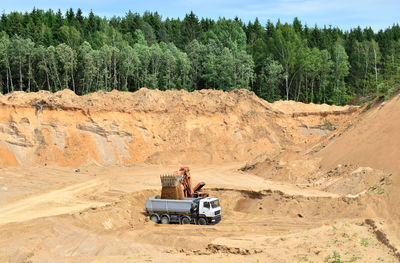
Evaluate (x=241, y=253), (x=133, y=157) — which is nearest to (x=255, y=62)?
(x=133, y=157)

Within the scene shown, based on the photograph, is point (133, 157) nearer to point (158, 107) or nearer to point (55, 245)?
point (158, 107)

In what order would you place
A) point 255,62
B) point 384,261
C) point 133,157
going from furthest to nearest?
point 255,62 → point 133,157 → point 384,261

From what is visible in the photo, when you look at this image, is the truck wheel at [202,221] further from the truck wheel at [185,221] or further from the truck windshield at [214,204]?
the truck windshield at [214,204]

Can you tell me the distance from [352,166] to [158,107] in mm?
21343

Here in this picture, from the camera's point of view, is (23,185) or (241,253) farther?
(23,185)

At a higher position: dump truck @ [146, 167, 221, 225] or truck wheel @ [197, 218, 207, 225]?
dump truck @ [146, 167, 221, 225]

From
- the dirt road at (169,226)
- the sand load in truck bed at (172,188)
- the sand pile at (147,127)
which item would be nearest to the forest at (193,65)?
the sand pile at (147,127)

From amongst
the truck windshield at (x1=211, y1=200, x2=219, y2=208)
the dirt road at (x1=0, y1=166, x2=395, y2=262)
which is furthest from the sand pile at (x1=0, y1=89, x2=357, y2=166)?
the truck windshield at (x1=211, y1=200, x2=219, y2=208)

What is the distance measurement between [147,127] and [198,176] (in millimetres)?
10470

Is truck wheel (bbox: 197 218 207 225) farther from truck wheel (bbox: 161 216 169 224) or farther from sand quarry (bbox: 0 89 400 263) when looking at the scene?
truck wheel (bbox: 161 216 169 224)

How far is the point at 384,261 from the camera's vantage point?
15.5 meters

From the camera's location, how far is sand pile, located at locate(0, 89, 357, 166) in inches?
1438

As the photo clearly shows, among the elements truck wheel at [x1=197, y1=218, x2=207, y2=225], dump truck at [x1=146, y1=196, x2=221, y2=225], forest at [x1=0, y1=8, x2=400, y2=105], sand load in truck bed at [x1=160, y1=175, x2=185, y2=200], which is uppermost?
forest at [x1=0, y1=8, x2=400, y2=105]

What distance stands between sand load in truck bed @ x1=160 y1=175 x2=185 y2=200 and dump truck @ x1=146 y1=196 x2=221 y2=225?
38cm
